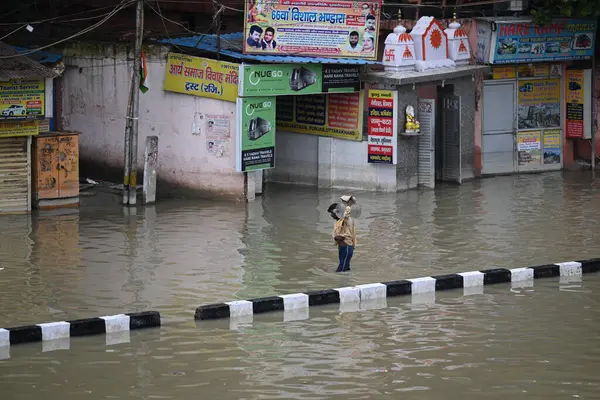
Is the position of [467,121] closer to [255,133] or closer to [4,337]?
[255,133]

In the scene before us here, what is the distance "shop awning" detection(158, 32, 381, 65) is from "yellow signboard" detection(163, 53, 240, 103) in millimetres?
442

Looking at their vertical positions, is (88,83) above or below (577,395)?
above

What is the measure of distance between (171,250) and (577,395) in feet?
28.3

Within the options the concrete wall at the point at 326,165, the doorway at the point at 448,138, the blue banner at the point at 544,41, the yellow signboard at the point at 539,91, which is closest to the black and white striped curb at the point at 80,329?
the concrete wall at the point at 326,165

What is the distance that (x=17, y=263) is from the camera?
17141 millimetres

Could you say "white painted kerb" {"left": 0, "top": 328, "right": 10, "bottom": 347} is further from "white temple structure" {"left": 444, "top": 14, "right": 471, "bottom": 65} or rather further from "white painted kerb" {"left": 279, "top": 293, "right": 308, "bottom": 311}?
"white temple structure" {"left": 444, "top": 14, "right": 471, "bottom": 65}

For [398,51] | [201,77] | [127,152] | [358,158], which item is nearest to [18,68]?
[127,152]

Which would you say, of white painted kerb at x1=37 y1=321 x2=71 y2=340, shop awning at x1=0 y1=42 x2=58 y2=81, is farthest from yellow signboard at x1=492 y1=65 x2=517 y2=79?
white painted kerb at x1=37 y1=321 x2=71 y2=340

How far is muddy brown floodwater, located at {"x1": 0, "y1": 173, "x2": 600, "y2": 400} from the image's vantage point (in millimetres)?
11641

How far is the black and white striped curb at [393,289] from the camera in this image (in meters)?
14.1

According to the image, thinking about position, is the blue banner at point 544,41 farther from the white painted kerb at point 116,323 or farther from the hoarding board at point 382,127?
the white painted kerb at point 116,323

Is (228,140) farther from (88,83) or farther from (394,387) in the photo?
(394,387)

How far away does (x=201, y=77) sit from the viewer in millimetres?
22703

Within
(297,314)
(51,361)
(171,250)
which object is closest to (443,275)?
(297,314)
